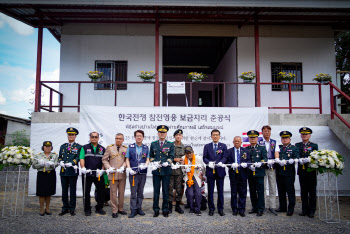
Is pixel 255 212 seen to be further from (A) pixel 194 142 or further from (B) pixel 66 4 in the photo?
(B) pixel 66 4

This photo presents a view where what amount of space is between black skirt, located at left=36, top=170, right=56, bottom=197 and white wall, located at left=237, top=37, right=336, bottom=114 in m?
6.93

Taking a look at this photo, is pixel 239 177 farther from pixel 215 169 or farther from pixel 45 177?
pixel 45 177

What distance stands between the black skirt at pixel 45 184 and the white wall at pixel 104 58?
4468 millimetres

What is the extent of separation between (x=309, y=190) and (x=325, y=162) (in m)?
0.81

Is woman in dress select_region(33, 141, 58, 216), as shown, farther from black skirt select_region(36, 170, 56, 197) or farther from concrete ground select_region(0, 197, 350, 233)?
concrete ground select_region(0, 197, 350, 233)

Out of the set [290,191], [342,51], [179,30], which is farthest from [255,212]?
[342,51]

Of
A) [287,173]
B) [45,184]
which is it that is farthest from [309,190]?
[45,184]

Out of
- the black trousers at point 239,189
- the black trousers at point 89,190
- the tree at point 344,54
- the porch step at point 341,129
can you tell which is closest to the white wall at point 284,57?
the porch step at point 341,129

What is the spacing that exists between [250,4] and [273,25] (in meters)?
2.87

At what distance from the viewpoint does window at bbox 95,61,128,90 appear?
9.93 metres

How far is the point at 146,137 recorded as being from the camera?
7.43 m

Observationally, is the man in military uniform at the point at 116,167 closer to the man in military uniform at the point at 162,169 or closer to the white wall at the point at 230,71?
the man in military uniform at the point at 162,169

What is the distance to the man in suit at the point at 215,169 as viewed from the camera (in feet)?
18.2

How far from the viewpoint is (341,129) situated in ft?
23.9
